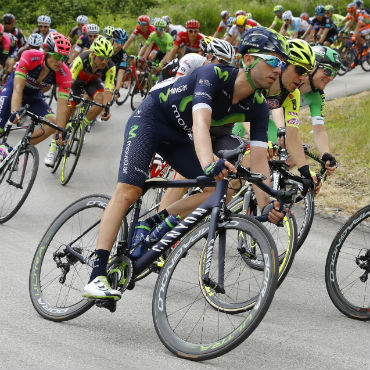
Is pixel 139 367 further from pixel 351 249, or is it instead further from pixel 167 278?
pixel 351 249

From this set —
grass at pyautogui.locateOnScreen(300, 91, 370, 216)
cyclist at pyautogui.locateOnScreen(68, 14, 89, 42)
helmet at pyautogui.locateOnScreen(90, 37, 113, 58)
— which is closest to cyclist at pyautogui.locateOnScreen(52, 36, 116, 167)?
helmet at pyautogui.locateOnScreen(90, 37, 113, 58)

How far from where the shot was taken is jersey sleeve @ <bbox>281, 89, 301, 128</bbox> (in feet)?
24.9

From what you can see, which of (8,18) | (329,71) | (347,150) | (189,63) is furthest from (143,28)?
(329,71)

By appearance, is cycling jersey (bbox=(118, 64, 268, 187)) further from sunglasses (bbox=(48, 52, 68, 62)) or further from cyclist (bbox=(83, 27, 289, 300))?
sunglasses (bbox=(48, 52, 68, 62))

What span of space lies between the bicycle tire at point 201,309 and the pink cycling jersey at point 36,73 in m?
4.94

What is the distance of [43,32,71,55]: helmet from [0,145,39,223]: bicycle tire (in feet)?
4.23

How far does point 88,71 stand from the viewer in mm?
11984

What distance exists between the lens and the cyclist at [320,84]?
24.8ft

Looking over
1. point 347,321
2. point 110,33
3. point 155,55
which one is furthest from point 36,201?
point 155,55

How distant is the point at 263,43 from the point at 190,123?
2.44 feet

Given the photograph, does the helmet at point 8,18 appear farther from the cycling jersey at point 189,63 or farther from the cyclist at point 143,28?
the cycling jersey at point 189,63

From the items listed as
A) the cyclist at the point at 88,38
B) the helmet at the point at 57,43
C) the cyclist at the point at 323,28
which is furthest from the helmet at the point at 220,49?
the cyclist at the point at 323,28

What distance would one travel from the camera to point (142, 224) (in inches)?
208

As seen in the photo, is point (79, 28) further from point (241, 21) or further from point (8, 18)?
point (241, 21)
